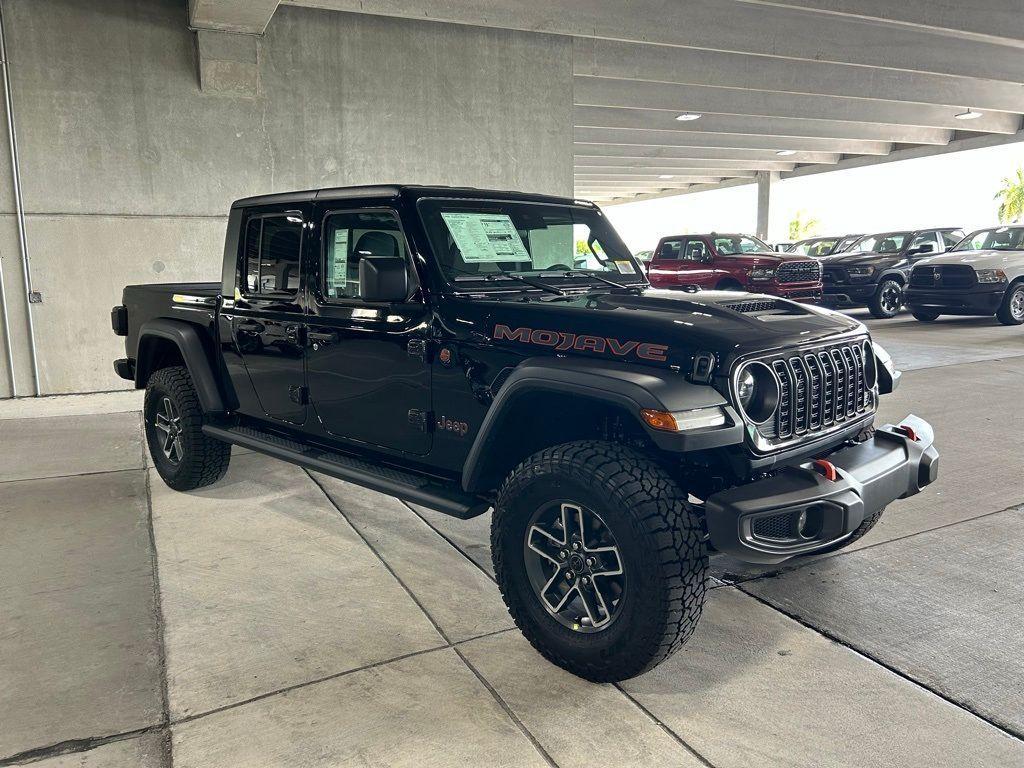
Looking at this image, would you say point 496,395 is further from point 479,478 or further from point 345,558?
point 345,558

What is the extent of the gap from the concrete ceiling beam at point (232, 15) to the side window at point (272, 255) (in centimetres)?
429

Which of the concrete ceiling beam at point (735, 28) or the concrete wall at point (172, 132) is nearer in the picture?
the concrete wall at point (172, 132)

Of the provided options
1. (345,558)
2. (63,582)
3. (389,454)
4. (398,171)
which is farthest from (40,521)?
(398,171)

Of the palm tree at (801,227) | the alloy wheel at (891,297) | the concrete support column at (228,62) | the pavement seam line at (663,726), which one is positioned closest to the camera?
the pavement seam line at (663,726)

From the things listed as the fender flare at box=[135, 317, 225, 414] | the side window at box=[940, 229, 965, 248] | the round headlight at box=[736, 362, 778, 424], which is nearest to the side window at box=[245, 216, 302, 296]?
the fender flare at box=[135, 317, 225, 414]

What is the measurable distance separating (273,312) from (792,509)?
8.99 ft

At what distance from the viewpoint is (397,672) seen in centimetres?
277

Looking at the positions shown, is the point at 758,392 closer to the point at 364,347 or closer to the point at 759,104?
the point at 364,347

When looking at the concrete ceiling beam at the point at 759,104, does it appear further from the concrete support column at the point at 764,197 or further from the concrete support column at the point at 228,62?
the concrete support column at the point at 764,197

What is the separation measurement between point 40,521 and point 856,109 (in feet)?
60.1

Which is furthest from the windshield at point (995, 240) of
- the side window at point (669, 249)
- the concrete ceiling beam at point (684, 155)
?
the concrete ceiling beam at point (684, 155)

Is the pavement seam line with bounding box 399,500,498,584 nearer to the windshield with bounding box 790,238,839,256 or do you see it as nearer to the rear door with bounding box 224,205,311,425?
the rear door with bounding box 224,205,311,425

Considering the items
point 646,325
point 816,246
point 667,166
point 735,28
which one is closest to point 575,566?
point 646,325

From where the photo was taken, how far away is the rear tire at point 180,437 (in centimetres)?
463
